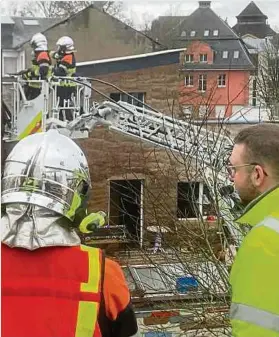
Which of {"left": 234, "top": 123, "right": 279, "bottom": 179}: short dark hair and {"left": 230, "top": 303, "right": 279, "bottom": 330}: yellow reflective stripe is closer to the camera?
{"left": 230, "top": 303, "right": 279, "bottom": 330}: yellow reflective stripe

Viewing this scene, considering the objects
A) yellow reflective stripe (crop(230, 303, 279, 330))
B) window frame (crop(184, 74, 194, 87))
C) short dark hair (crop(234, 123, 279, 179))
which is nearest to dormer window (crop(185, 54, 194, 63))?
window frame (crop(184, 74, 194, 87))

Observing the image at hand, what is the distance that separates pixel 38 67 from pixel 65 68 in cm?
17

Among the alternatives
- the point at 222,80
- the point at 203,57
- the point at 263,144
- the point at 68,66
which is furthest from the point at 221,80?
the point at 263,144

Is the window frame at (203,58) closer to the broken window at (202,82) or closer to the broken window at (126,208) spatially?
the broken window at (202,82)

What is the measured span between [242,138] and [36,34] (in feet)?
4.51

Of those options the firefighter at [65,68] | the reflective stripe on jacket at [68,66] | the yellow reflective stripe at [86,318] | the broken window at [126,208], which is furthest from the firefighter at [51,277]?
the broken window at [126,208]

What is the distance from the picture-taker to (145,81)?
3.27 meters

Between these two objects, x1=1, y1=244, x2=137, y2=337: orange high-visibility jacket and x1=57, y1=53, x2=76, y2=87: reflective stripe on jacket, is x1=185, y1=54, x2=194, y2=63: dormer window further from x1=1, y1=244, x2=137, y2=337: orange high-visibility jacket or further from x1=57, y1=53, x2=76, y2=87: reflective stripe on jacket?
x1=1, y1=244, x2=137, y2=337: orange high-visibility jacket

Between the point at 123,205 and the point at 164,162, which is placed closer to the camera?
the point at 123,205

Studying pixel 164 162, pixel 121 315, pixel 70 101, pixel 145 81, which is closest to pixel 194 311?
pixel 164 162

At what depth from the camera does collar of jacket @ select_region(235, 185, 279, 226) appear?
1.12 m

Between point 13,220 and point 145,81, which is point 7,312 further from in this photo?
point 145,81

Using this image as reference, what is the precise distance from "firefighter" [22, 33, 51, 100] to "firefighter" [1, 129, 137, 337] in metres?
1.23

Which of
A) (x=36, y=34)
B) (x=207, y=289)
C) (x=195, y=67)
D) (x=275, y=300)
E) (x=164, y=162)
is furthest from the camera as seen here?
(x=207, y=289)
